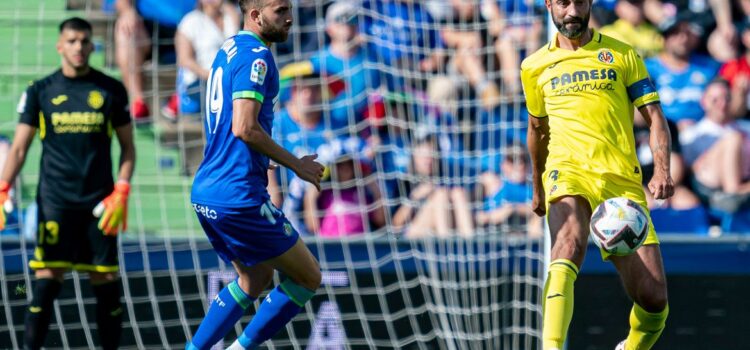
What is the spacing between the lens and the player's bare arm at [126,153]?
7477mm

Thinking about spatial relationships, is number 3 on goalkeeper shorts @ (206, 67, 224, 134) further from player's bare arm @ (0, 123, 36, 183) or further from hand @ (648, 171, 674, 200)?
player's bare arm @ (0, 123, 36, 183)

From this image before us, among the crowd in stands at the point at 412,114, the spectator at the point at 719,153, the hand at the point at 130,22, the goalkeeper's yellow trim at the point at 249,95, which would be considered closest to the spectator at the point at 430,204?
the crowd in stands at the point at 412,114

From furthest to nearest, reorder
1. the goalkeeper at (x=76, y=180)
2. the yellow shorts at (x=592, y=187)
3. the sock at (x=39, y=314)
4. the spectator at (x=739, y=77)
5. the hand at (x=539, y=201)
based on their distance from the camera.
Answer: the spectator at (x=739, y=77) → the goalkeeper at (x=76, y=180) → the sock at (x=39, y=314) → the hand at (x=539, y=201) → the yellow shorts at (x=592, y=187)

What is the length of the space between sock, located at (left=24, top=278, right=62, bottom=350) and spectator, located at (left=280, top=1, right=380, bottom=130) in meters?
2.98

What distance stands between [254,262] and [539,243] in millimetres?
2798

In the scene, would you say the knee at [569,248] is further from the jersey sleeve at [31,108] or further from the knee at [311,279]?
the jersey sleeve at [31,108]

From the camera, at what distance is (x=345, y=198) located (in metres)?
9.47

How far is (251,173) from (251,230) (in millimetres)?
252

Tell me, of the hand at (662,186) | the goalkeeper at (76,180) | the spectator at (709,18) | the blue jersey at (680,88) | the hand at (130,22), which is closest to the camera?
the hand at (662,186)

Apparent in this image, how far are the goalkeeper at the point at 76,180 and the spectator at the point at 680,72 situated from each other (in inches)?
191

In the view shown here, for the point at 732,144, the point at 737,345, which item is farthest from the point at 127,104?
the point at 732,144

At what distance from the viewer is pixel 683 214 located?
9555 millimetres

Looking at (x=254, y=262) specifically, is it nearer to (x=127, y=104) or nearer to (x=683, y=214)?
(x=127, y=104)

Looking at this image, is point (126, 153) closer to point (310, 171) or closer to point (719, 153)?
point (310, 171)
